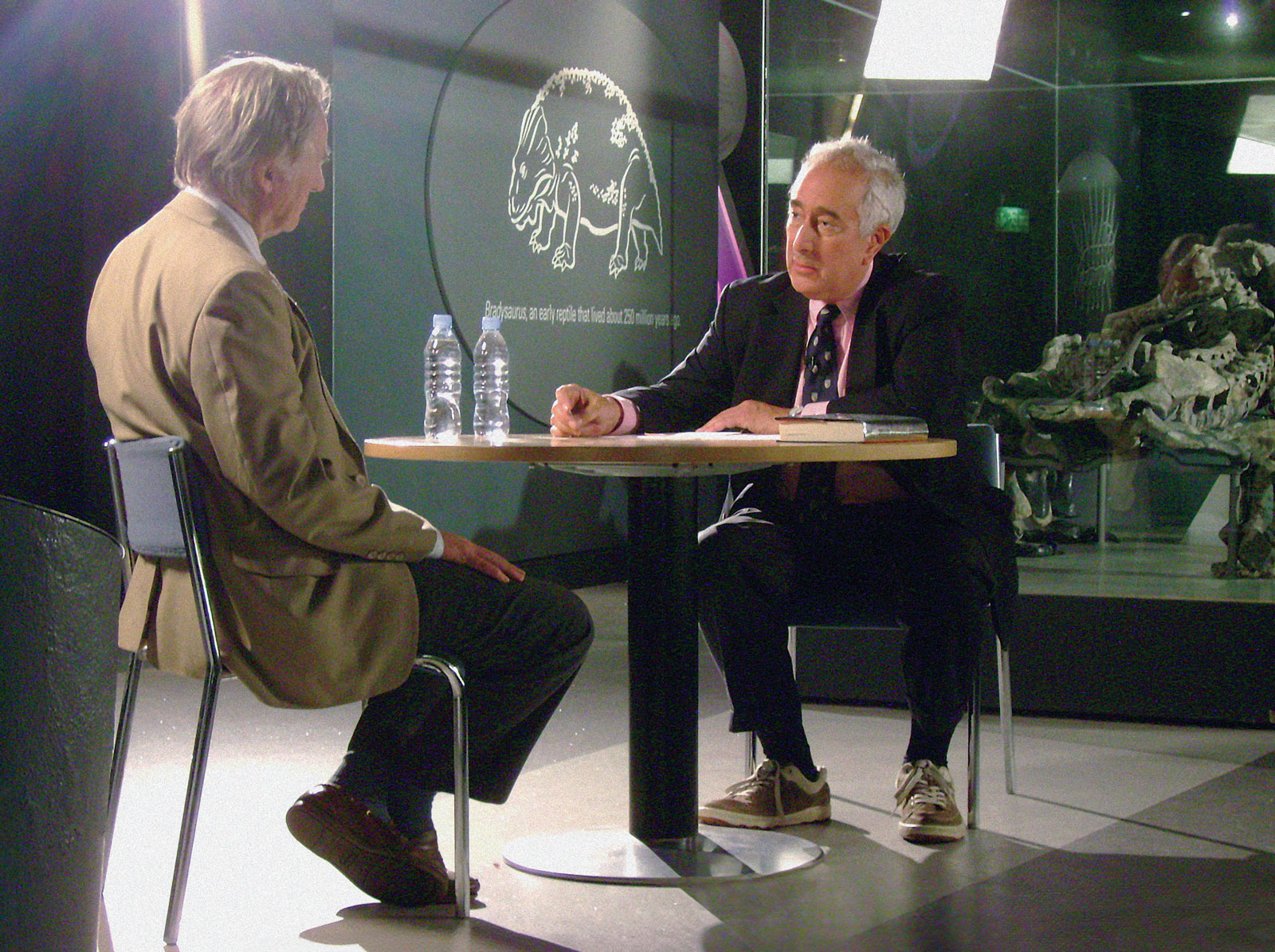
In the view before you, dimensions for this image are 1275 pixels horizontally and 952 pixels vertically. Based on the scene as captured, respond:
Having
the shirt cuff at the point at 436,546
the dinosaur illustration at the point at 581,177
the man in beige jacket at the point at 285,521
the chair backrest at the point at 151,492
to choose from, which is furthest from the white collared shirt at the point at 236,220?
the dinosaur illustration at the point at 581,177

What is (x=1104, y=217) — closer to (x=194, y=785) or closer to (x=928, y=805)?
(x=928, y=805)

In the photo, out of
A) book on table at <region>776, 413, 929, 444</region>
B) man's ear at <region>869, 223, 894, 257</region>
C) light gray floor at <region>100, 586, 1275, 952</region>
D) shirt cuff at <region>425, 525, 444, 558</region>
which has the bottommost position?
light gray floor at <region>100, 586, 1275, 952</region>

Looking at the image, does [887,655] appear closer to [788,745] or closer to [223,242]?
[788,745]

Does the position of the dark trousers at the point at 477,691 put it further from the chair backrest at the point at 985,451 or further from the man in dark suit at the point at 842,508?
A: the chair backrest at the point at 985,451

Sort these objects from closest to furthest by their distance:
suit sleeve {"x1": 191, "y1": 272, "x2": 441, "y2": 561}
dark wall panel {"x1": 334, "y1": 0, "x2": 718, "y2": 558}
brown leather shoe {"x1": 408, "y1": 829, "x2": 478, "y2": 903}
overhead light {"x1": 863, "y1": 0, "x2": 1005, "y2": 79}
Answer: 1. suit sleeve {"x1": 191, "y1": 272, "x2": 441, "y2": 561}
2. brown leather shoe {"x1": 408, "y1": 829, "x2": 478, "y2": 903}
3. overhead light {"x1": 863, "y1": 0, "x2": 1005, "y2": 79}
4. dark wall panel {"x1": 334, "y1": 0, "x2": 718, "y2": 558}

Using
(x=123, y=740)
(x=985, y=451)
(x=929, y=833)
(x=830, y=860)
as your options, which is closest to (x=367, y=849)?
(x=123, y=740)

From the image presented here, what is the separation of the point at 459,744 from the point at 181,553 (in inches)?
19.2

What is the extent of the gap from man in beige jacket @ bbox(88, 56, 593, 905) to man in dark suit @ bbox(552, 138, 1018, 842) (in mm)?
623

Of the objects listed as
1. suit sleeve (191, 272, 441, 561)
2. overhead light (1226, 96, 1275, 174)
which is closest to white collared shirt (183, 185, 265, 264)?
suit sleeve (191, 272, 441, 561)

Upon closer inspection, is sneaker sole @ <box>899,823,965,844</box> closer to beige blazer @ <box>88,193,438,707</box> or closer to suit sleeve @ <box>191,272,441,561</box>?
beige blazer @ <box>88,193,438,707</box>

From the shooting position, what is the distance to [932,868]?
2.80 m

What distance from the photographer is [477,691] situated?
244cm

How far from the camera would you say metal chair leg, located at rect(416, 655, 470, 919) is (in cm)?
232

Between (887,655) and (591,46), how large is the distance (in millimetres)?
3397
